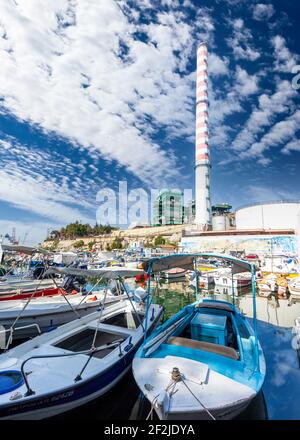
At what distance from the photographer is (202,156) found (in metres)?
67.2

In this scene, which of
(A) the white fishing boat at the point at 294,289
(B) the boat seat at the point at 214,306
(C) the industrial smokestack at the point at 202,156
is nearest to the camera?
(B) the boat seat at the point at 214,306

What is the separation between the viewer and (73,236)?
12431 cm

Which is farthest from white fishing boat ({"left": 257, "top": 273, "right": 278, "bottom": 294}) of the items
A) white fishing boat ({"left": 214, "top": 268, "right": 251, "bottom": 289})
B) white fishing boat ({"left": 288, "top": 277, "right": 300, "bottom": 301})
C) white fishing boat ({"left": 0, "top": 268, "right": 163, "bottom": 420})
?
white fishing boat ({"left": 0, "top": 268, "right": 163, "bottom": 420})

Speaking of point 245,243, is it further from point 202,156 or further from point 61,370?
point 61,370

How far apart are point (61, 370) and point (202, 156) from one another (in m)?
68.5

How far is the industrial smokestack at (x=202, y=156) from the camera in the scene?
2638 inches

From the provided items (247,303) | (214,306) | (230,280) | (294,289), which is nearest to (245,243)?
(230,280)

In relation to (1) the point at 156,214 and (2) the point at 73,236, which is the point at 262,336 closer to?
(1) the point at 156,214

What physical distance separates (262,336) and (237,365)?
7.72m

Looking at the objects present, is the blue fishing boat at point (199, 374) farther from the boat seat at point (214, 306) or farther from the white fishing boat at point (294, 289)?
the white fishing boat at point (294, 289)

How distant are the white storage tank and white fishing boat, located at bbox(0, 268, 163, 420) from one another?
62812 mm

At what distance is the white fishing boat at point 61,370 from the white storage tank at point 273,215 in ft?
206
